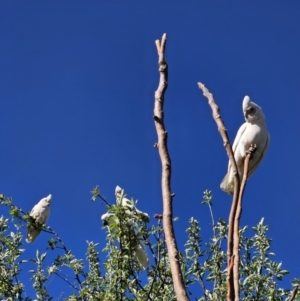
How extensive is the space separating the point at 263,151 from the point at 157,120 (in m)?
2.17

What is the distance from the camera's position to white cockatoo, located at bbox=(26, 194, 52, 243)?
590 centimetres

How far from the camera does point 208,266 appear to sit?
5695mm

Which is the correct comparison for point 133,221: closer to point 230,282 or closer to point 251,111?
point 251,111

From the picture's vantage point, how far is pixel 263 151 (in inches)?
140

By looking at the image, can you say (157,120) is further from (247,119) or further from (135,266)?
(135,266)

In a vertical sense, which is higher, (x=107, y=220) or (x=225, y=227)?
(x=225, y=227)

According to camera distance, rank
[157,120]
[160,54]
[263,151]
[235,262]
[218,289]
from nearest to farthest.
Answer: [235,262] < [157,120] < [160,54] < [263,151] < [218,289]

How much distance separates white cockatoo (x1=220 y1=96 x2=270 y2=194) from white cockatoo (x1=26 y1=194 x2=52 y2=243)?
3.01 m

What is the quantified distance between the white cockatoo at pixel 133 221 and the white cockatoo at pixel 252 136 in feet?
4.14

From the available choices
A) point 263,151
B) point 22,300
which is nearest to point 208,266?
point 22,300

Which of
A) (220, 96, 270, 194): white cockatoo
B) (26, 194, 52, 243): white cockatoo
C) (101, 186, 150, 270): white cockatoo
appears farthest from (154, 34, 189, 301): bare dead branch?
(26, 194, 52, 243): white cockatoo

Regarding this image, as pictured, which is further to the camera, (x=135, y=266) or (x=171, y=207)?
(x=135, y=266)

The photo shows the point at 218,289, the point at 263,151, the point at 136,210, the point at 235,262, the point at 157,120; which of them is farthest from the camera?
the point at 218,289


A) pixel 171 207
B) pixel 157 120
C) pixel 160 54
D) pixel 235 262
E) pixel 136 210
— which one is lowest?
pixel 235 262
